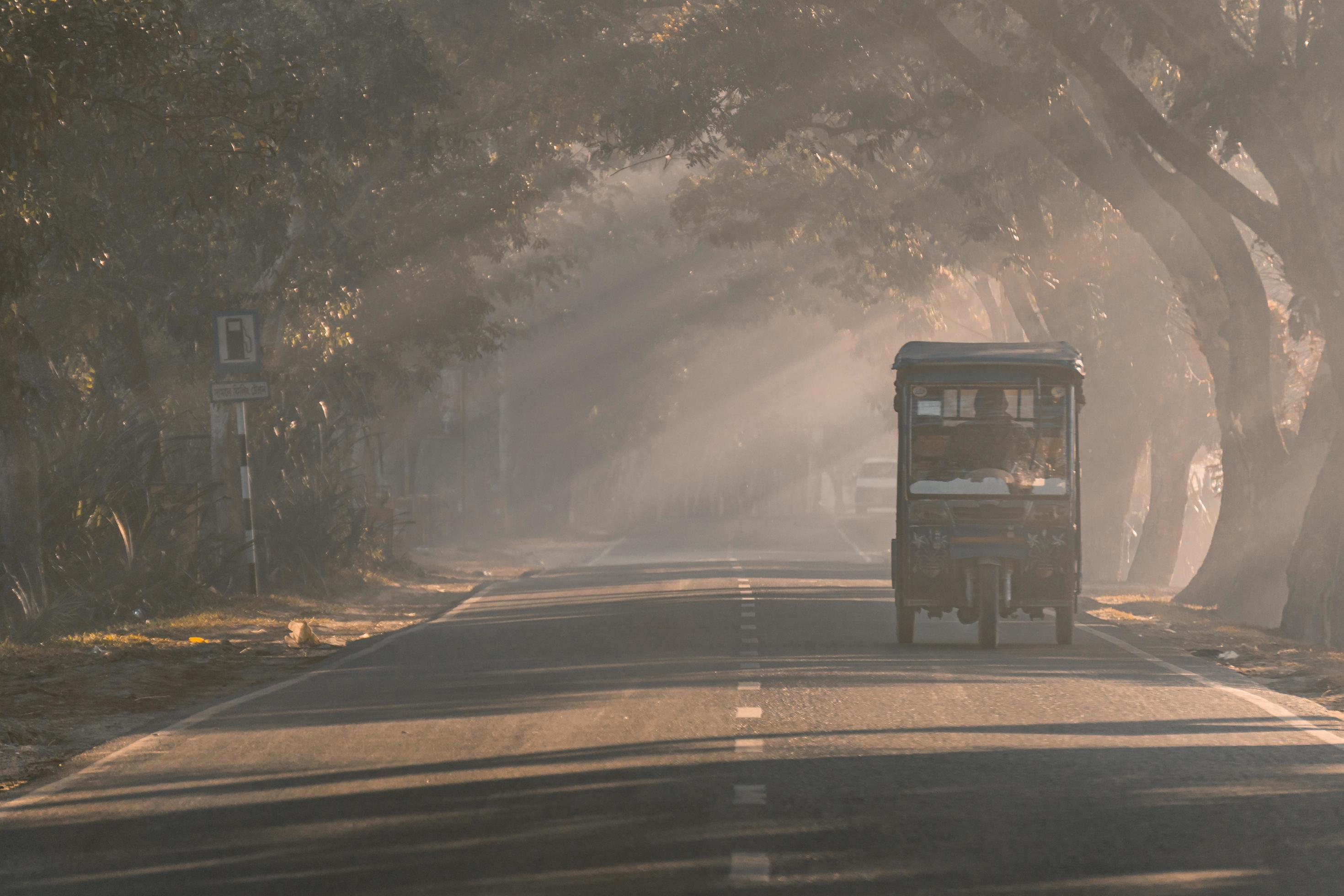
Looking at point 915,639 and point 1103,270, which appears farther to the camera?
point 1103,270

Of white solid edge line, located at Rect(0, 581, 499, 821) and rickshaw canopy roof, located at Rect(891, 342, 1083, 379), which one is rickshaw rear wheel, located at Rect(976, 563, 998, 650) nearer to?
rickshaw canopy roof, located at Rect(891, 342, 1083, 379)

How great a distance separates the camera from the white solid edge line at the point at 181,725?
31.0 ft

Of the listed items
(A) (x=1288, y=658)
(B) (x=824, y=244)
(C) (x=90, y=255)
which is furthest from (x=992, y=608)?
(B) (x=824, y=244)

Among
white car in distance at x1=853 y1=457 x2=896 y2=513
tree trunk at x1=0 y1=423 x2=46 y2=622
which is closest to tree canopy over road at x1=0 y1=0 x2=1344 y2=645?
tree trunk at x1=0 y1=423 x2=46 y2=622

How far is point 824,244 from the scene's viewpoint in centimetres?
4628

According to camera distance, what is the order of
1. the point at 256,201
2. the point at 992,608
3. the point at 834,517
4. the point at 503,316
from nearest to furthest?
the point at 992,608 → the point at 256,201 → the point at 503,316 → the point at 834,517

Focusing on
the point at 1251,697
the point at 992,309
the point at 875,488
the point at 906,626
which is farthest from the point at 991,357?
the point at 875,488

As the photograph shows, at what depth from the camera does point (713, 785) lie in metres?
9.60

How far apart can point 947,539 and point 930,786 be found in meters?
7.95

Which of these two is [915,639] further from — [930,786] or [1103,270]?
Result: [1103,270]

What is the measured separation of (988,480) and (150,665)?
7.55m

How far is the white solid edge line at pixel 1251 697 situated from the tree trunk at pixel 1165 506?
18.4m

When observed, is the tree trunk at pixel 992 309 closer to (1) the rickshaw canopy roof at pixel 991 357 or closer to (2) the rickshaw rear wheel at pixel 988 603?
(1) the rickshaw canopy roof at pixel 991 357

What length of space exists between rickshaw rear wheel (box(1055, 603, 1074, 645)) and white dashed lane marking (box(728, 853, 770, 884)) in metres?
10.4
